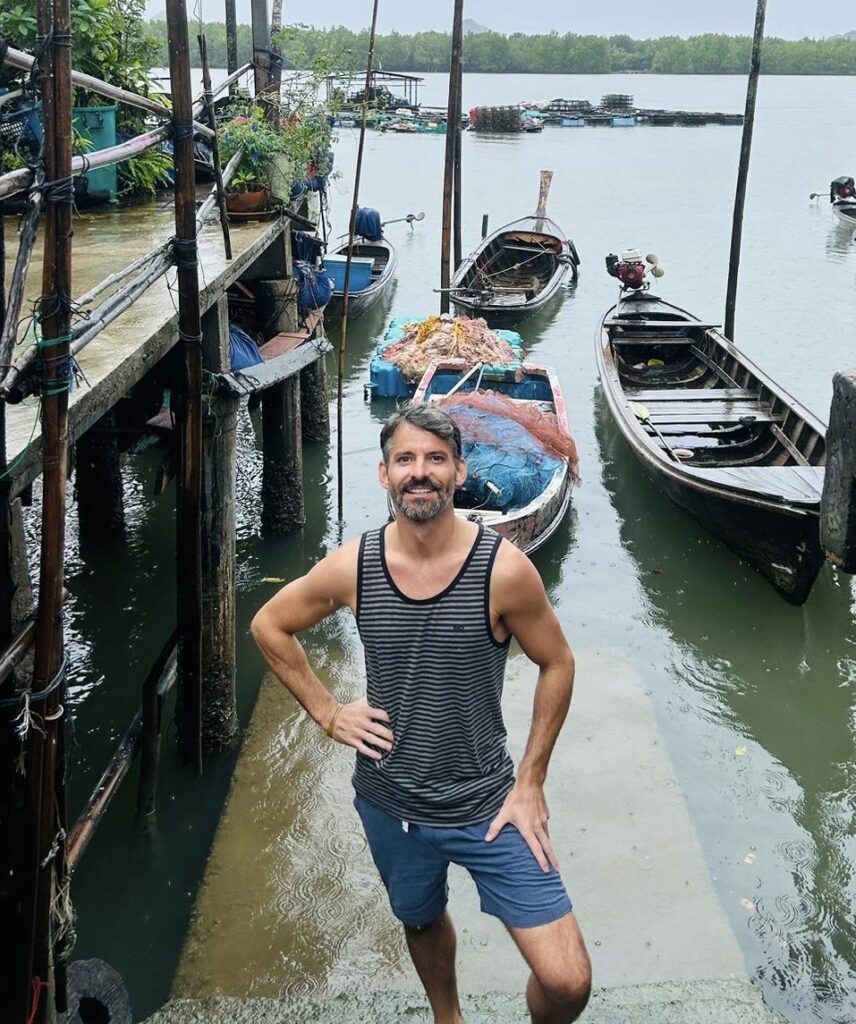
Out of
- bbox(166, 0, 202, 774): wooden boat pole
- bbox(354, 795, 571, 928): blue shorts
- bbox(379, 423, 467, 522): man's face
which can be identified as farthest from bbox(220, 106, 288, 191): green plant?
bbox(354, 795, 571, 928): blue shorts

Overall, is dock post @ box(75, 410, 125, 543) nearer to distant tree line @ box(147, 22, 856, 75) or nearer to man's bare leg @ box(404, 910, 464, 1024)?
man's bare leg @ box(404, 910, 464, 1024)

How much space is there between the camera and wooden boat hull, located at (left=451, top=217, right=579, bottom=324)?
17609mm

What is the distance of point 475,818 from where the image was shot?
9.66 ft

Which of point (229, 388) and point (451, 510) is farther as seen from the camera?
point (229, 388)

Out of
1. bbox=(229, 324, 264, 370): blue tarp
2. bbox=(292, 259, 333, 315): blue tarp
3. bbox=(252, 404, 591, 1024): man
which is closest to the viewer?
bbox=(252, 404, 591, 1024): man

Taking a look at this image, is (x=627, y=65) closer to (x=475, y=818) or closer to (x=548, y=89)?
(x=548, y=89)

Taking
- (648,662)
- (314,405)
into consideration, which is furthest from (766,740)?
(314,405)

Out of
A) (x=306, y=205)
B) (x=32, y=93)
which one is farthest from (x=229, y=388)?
(x=306, y=205)

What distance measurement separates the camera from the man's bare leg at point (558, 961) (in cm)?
280

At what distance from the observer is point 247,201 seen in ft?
27.8

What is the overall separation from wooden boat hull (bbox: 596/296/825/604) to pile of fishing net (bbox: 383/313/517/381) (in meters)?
1.35

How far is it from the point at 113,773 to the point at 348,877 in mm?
1366

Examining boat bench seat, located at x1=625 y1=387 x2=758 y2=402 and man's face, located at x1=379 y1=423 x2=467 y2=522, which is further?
Result: boat bench seat, located at x1=625 y1=387 x2=758 y2=402

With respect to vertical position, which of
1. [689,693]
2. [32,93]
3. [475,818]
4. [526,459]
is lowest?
[689,693]
